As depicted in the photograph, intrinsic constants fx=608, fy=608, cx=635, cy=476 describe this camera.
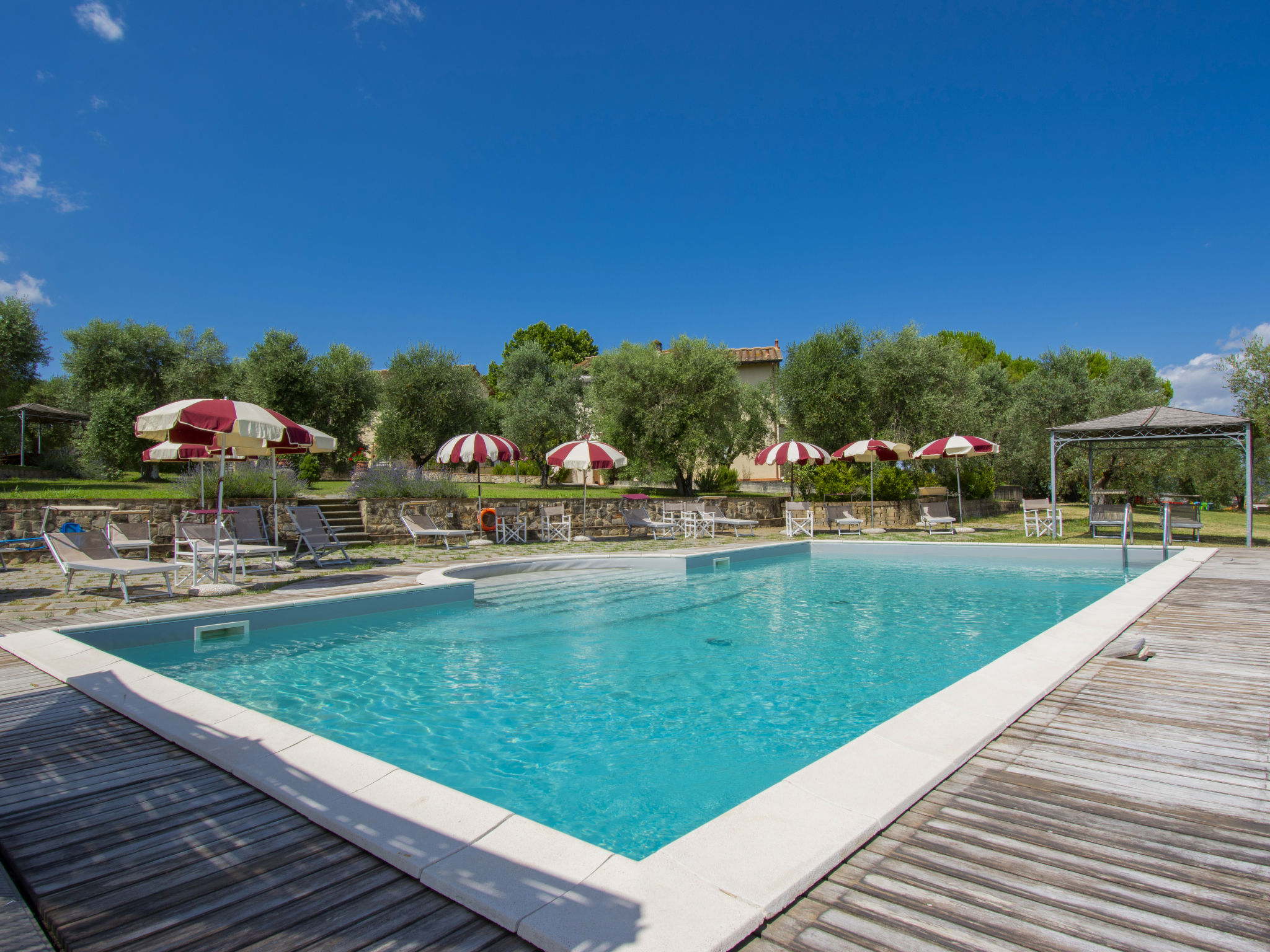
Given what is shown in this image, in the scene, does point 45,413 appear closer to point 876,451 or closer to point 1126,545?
point 876,451

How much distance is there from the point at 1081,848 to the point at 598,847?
4.99ft

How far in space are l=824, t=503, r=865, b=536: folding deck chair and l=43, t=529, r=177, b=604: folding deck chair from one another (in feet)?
45.5

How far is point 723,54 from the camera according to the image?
15820mm

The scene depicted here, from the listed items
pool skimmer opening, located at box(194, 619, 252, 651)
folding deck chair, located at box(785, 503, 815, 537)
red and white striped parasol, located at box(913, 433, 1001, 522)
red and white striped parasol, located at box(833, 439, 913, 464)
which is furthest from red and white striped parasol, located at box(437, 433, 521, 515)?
red and white striped parasol, located at box(913, 433, 1001, 522)

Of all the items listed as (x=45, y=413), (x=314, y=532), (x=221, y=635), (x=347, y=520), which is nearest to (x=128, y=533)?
(x=314, y=532)

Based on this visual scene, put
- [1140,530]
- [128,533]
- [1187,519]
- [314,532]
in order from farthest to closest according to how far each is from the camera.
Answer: [1140,530] < [1187,519] < [314,532] < [128,533]

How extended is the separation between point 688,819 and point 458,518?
11773 mm

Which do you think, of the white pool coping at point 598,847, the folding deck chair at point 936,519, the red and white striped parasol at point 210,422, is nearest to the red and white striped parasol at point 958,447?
the folding deck chair at point 936,519

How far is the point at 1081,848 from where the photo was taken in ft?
6.13

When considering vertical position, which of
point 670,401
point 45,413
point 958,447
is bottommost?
point 958,447

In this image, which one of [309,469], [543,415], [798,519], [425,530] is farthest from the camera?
[543,415]

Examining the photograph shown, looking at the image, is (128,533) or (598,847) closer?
(598,847)

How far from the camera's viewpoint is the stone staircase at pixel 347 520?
12500 millimetres

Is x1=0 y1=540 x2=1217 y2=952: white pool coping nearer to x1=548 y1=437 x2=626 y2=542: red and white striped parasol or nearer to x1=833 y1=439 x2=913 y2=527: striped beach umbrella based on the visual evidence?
x1=548 y1=437 x2=626 y2=542: red and white striped parasol
